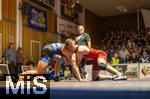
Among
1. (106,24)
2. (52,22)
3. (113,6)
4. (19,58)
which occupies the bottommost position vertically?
(19,58)

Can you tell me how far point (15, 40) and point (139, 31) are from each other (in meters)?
8.47

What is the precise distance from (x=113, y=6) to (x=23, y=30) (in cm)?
773

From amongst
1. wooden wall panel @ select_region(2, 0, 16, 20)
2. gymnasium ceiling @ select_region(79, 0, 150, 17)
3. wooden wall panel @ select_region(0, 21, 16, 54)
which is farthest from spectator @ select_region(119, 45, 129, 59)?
wooden wall panel @ select_region(2, 0, 16, 20)

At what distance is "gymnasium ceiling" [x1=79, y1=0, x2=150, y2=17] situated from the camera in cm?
1837

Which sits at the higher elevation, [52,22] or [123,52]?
[52,22]

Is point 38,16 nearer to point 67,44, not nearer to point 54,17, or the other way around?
point 54,17

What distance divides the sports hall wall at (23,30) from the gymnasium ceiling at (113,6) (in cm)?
358

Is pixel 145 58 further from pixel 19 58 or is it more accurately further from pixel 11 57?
pixel 11 57

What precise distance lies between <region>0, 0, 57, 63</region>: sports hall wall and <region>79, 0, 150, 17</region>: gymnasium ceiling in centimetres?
358

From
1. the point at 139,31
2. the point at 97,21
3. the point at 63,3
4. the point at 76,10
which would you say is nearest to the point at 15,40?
the point at 63,3

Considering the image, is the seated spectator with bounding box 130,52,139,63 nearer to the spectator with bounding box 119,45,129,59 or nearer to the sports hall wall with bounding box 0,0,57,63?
the spectator with bounding box 119,45,129,59

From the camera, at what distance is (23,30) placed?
43.6 feet

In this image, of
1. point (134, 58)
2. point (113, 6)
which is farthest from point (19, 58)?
point (113, 6)

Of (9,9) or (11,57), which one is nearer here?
(11,57)
